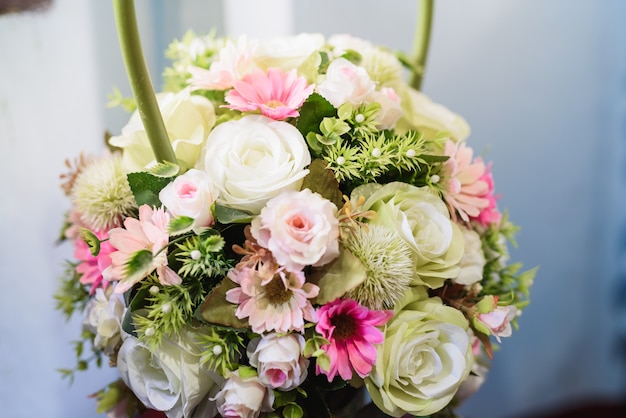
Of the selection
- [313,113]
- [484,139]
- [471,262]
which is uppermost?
[313,113]

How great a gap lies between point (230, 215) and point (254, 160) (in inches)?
2.3

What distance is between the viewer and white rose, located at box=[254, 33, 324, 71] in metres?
0.60

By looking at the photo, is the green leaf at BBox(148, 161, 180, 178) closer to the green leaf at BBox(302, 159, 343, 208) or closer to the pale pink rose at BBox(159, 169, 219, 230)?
the pale pink rose at BBox(159, 169, 219, 230)

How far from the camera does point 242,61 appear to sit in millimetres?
587

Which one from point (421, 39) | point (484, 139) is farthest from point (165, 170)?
point (484, 139)

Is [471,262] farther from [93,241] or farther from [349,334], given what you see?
[93,241]

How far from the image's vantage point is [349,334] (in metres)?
0.49

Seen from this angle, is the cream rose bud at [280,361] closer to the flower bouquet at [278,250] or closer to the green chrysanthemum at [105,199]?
the flower bouquet at [278,250]

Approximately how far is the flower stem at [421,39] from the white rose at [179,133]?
315 mm

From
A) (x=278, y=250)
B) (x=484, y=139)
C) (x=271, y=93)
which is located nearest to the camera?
(x=278, y=250)

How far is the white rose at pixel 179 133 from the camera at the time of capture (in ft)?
1.81

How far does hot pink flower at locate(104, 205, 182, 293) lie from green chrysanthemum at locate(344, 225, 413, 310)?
0.51ft

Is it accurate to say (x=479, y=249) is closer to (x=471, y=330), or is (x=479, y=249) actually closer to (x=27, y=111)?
(x=471, y=330)

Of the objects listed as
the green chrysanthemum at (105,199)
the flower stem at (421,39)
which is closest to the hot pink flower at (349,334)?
the green chrysanthemum at (105,199)
